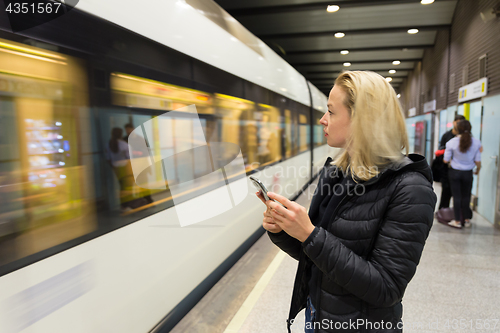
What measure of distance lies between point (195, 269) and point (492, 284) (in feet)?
10.6

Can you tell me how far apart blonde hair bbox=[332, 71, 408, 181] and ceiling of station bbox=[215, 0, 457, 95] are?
7343 millimetres

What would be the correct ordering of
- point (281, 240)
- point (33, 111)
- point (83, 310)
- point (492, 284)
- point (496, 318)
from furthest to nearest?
point (492, 284)
point (496, 318)
point (83, 310)
point (33, 111)
point (281, 240)

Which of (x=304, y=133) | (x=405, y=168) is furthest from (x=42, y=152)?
(x=304, y=133)

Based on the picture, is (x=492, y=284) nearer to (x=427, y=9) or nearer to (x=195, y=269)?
(x=195, y=269)

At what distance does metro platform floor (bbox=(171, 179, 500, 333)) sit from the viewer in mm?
2822

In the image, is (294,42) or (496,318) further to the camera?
(294,42)

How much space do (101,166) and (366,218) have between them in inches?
58.7

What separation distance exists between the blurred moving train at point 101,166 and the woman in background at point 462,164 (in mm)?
4150

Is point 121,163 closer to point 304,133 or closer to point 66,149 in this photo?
point 66,149

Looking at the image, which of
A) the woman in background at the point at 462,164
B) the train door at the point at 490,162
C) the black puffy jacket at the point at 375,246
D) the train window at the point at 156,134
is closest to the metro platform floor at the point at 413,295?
the woman in background at the point at 462,164

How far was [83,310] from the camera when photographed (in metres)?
1.75

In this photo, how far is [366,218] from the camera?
1.16 metres

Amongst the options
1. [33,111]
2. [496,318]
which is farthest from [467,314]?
[33,111]

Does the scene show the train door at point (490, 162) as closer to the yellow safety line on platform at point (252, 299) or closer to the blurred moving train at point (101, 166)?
the yellow safety line on platform at point (252, 299)
